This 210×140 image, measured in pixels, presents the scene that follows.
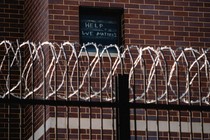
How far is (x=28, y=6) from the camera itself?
16.6 metres

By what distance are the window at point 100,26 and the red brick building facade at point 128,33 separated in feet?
0.38

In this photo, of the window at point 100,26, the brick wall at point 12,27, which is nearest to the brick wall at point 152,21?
the window at point 100,26

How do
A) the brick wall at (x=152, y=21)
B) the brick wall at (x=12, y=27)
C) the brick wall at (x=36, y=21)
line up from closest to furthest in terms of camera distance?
1. the brick wall at (x=152, y=21)
2. the brick wall at (x=36, y=21)
3. the brick wall at (x=12, y=27)

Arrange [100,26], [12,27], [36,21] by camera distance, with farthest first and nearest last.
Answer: [12,27]
[36,21]
[100,26]

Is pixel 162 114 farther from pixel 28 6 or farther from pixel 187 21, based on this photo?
pixel 28 6

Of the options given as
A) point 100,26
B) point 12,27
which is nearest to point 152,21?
point 100,26

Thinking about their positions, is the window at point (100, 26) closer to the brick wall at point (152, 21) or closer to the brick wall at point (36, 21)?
the brick wall at point (152, 21)

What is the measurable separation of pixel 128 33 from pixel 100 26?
0.53m

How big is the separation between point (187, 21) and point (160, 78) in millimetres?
1316

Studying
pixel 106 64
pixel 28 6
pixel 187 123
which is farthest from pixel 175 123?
pixel 28 6

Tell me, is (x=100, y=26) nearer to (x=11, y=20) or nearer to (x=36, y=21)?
(x=36, y=21)

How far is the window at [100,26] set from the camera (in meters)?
15.2

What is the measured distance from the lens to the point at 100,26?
50.2 feet

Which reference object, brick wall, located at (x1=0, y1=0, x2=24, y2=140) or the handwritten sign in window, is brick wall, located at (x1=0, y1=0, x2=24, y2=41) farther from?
the handwritten sign in window
